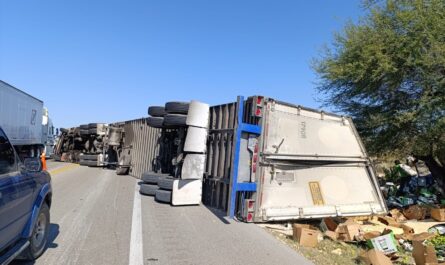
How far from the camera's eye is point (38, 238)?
5086 millimetres

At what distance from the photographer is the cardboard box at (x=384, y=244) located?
676 cm

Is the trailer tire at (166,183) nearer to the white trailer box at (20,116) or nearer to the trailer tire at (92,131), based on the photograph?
the white trailer box at (20,116)

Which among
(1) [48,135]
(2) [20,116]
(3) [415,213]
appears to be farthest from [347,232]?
(1) [48,135]

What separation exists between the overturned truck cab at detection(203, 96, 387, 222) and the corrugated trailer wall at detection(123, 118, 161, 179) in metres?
5.07

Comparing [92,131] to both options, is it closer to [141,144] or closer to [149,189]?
[141,144]

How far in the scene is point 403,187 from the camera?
15.5 meters

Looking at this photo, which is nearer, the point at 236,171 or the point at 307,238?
the point at 307,238

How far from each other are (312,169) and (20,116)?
47.8ft

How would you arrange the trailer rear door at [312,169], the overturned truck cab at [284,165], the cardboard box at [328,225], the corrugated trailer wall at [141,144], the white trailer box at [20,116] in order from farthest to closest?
1. the white trailer box at [20,116]
2. the corrugated trailer wall at [141,144]
3. the cardboard box at [328,225]
4. the trailer rear door at [312,169]
5. the overturned truck cab at [284,165]

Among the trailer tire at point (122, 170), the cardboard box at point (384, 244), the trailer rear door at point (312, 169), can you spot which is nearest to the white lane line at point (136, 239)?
the trailer rear door at point (312, 169)

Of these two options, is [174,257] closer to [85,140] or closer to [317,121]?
[317,121]

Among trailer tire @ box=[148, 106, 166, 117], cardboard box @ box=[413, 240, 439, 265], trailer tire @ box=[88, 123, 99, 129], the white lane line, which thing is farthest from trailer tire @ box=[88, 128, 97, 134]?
cardboard box @ box=[413, 240, 439, 265]

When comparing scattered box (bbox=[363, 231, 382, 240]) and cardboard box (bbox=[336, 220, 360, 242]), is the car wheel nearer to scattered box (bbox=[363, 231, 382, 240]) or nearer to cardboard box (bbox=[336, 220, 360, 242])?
cardboard box (bbox=[336, 220, 360, 242])

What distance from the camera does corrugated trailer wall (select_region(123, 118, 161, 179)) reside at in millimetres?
14387
